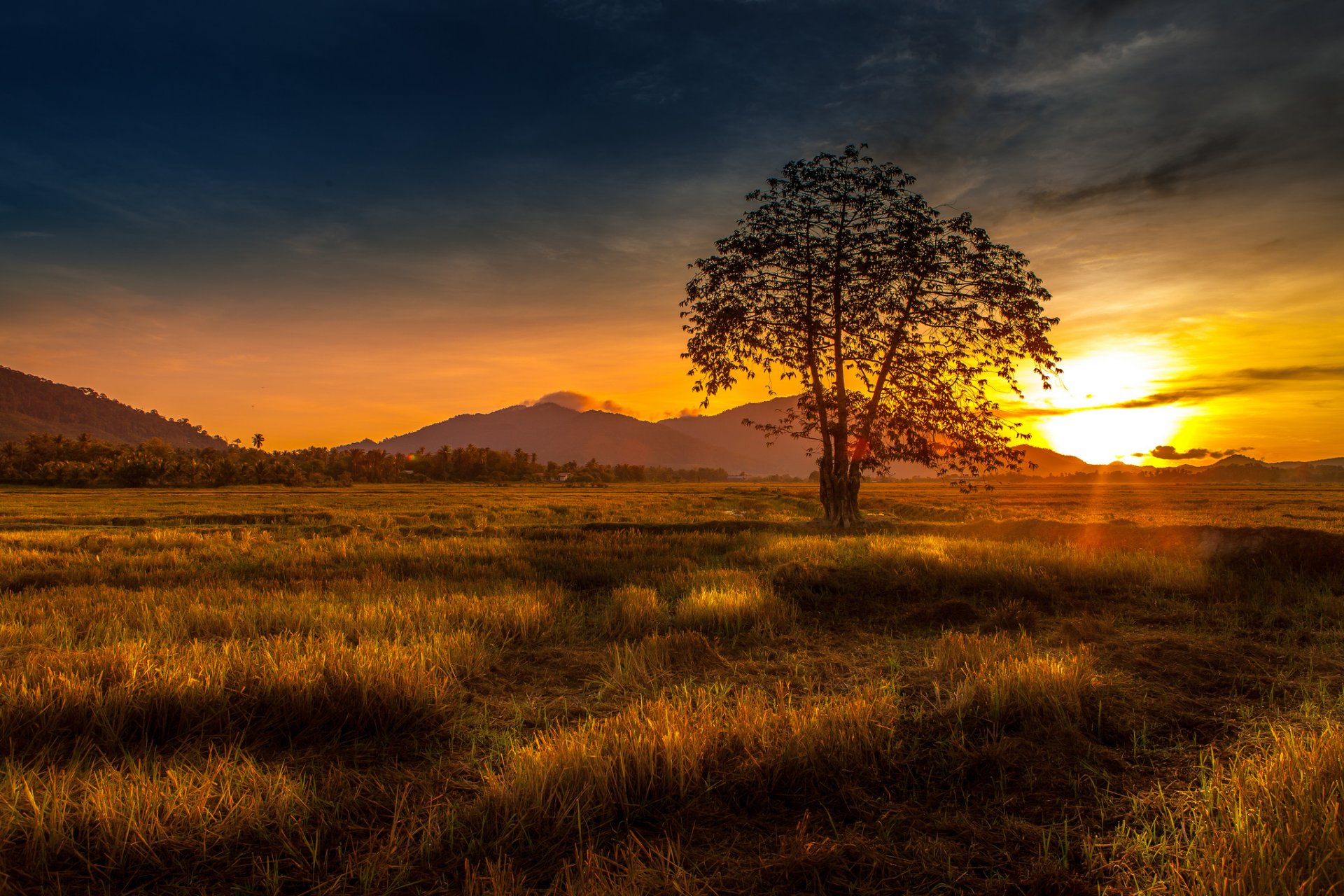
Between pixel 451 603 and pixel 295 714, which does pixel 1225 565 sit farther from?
pixel 295 714

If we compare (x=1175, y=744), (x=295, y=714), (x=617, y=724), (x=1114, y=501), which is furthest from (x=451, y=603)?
(x=1114, y=501)

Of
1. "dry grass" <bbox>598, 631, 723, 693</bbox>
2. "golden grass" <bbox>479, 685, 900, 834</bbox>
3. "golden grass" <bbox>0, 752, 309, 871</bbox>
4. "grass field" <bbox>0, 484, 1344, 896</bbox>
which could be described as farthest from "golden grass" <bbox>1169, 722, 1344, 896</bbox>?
"golden grass" <bbox>0, 752, 309, 871</bbox>

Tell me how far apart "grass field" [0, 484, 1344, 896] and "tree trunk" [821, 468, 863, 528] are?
33.8 ft

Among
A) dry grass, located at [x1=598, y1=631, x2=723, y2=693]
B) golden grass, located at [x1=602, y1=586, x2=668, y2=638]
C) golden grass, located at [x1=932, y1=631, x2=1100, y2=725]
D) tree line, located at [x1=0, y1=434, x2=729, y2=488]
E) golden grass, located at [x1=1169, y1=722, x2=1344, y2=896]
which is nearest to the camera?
golden grass, located at [x1=1169, y1=722, x2=1344, y2=896]

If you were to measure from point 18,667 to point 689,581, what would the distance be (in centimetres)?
788

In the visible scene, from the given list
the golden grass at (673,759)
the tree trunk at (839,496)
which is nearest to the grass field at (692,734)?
the golden grass at (673,759)

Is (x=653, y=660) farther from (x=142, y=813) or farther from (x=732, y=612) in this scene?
(x=142, y=813)

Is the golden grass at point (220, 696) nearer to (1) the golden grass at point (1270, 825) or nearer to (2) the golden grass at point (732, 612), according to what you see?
(2) the golden grass at point (732, 612)

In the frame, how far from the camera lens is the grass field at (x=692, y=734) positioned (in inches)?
117

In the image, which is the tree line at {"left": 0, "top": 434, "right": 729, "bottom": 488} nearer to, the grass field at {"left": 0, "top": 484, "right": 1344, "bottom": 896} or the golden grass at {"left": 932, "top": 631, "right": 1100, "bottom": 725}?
the grass field at {"left": 0, "top": 484, "right": 1344, "bottom": 896}

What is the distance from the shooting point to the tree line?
77125mm

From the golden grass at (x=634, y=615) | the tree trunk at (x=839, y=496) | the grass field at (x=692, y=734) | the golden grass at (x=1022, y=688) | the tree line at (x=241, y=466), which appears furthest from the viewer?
the tree line at (x=241, y=466)

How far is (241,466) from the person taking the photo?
281 feet

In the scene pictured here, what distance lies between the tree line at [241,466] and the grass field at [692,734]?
86.8 m
